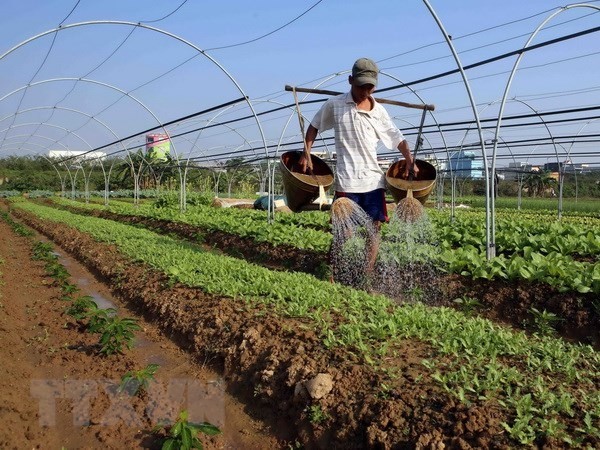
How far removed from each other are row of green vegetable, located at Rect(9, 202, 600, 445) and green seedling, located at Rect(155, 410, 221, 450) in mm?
904

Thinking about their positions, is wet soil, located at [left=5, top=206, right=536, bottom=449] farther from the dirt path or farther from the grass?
the grass

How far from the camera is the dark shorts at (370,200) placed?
5.40 m

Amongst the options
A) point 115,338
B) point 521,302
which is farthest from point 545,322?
point 115,338

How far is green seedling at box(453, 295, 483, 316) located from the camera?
17.4ft

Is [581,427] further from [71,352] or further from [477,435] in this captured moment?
[71,352]

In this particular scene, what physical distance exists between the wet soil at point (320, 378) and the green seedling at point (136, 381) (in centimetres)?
51

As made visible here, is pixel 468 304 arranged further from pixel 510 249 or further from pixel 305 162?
pixel 510 249

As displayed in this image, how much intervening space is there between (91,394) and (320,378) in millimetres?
1485

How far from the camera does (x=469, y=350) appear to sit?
3.29 meters

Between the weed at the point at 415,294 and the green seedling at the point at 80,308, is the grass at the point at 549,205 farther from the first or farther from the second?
the green seedling at the point at 80,308

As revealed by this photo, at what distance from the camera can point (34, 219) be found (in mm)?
19625

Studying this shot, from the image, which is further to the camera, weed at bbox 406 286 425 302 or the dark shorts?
weed at bbox 406 286 425 302

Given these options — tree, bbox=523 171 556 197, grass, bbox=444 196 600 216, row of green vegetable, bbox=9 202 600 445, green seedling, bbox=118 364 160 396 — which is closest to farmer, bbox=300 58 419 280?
row of green vegetable, bbox=9 202 600 445

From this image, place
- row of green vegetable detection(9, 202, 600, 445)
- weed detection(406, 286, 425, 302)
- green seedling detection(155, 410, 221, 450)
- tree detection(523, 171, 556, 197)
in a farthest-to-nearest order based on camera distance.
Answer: tree detection(523, 171, 556, 197) < weed detection(406, 286, 425, 302) < green seedling detection(155, 410, 221, 450) < row of green vegetable detection(9, 202, 600, 445)
